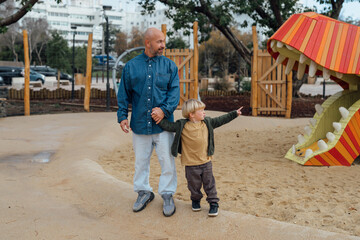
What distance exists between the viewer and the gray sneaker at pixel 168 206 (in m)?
3.44

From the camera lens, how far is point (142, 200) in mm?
3611

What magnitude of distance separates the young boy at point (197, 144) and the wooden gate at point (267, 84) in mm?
7672

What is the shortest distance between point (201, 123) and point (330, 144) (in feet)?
8.74

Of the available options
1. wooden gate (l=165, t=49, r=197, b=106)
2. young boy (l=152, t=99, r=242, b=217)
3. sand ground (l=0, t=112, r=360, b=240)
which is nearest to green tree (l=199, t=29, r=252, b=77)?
wooden gate (l=165, t=49, r=197, b=106)

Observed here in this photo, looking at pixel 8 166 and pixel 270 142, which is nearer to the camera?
pixel 8 166

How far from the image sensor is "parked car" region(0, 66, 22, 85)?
26344 mm

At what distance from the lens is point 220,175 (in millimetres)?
5277

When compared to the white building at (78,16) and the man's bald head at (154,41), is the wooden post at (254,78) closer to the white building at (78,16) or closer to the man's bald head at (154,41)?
the man's bald head at (154,41)

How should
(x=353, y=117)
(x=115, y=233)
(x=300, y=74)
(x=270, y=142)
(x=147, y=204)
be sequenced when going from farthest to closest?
1. (x=270, y=142)
2. (x=353, y=117)
3. (x=300, y=74)
4. (x=147, y=204)
5. (x=115, y=233)

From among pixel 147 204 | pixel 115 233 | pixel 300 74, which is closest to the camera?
pixel 115 233

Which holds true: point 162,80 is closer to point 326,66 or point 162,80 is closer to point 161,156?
point 161,156

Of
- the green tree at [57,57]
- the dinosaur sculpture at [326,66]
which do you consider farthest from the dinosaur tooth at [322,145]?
the green tree at [57,57]

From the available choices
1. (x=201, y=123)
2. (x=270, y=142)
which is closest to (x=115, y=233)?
(x=201, y=123)

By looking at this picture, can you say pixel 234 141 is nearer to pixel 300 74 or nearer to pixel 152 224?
pixel 300 74
